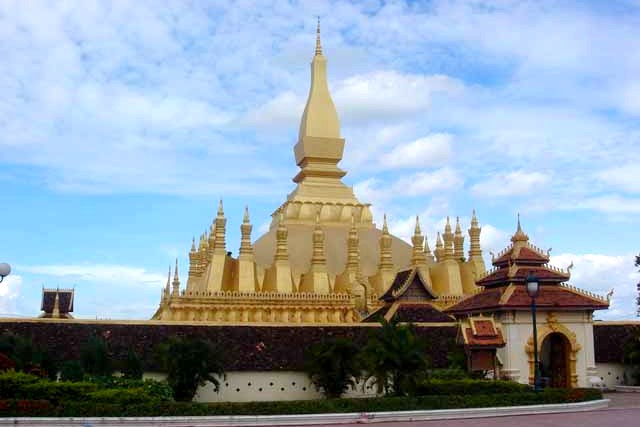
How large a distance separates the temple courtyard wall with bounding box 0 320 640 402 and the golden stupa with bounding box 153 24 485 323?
26.1 feet

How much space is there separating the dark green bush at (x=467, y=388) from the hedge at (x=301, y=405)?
666mm

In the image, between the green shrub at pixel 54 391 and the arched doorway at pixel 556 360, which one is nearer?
the green shrub at pixel 54 391

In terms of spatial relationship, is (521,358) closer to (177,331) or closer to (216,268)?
(177,331)

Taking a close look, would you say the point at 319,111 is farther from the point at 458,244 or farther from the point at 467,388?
the point at 467,388

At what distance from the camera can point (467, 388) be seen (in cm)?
1969

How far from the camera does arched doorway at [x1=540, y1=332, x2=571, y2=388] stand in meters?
23.2

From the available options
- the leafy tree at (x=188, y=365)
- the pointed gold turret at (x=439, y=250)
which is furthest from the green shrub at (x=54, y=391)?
the pointed gold turret at (x=439, y=250)

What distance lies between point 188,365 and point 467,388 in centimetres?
724

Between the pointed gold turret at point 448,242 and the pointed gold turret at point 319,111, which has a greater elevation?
the pointed gold turret at point 319,111

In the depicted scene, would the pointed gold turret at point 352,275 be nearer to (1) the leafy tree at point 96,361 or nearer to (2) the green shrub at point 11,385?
(1) the leafy tree at point 96,361

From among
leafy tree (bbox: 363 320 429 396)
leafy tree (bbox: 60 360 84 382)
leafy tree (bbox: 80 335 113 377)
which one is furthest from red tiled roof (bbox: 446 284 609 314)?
leafy tree (bbox: 60 360 84 382)

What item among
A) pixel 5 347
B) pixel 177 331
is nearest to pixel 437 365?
pixel 177 331

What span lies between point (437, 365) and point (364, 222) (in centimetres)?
1920

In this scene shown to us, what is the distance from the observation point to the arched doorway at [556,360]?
915 inches
